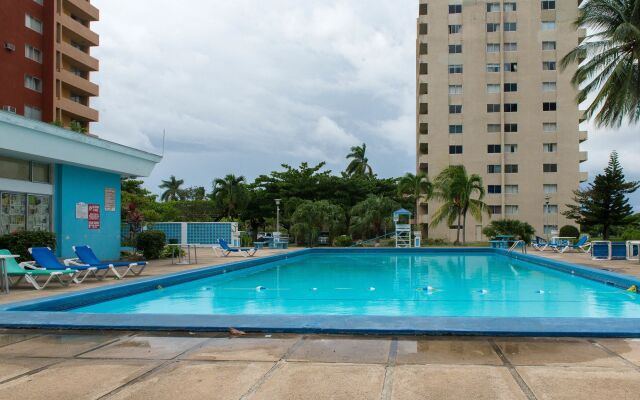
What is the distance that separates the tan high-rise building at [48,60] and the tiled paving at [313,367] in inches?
1181

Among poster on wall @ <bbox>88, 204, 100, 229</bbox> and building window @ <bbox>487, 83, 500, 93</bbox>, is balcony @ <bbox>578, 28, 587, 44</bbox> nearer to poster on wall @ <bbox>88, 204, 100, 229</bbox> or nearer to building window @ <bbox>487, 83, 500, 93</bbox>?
building window @ <bbox>487, 83, 500, 93</bbox>

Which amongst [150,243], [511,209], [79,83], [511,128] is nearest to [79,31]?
[79,83]

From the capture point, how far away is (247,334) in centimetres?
559

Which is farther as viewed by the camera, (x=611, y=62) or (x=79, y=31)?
(x=79, y=31)

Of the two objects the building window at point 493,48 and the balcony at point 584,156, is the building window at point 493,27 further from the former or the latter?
the balcony at point 584,156

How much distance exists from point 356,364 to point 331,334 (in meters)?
1.14

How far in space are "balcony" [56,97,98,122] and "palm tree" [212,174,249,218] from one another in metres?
10.9

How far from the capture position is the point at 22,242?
1247 cm

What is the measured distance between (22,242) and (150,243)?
5720 mm

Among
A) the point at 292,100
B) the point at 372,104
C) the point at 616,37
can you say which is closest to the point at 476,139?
the point at 372,104

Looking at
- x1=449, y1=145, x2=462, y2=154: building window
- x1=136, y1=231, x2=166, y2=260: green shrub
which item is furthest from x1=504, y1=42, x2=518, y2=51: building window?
x1=136, y1=231, x2=166, y2=260: green shrub

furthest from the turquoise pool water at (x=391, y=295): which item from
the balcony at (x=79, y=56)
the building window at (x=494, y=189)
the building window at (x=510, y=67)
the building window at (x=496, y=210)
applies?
the building window at (x=510, y=67)

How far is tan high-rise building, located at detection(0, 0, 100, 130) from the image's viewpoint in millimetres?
34125

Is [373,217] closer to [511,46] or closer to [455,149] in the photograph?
[455,149]
